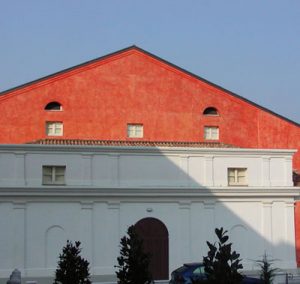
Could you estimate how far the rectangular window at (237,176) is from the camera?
2917 cm

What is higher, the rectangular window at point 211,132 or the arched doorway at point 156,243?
the rectangular window at point 211,132

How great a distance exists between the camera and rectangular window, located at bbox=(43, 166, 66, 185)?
89.0 ft

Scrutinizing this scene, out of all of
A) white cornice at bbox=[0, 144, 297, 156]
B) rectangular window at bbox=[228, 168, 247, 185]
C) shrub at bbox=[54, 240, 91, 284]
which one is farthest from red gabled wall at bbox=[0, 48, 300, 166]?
shrub at bbox=[54, 240, 91, 284]

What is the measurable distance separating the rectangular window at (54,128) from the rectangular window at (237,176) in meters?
9.68

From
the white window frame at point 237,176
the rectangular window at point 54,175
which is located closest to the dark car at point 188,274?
the rectangular window at point 54,175

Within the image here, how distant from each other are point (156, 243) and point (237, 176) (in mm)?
4992

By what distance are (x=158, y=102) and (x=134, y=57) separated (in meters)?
2.86

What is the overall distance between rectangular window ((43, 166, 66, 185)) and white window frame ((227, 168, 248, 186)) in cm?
756

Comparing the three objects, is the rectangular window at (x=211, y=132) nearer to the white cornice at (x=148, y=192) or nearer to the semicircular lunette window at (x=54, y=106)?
the white cornice at (x=148, y=192)

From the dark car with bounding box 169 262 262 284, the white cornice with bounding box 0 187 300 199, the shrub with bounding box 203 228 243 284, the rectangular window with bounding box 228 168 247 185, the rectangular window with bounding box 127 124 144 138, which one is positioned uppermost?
the rectangular window with bounding box 127 124 144 138

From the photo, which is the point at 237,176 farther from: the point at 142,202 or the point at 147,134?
the point at 147,134

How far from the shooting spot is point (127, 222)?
2738 centimetres

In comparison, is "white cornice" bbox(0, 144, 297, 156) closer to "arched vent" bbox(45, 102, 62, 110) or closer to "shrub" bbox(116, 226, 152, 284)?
"arched vent" bbox(45, 102, 62, 110)

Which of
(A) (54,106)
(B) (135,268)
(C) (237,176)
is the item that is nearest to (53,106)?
(A) (54,106)
